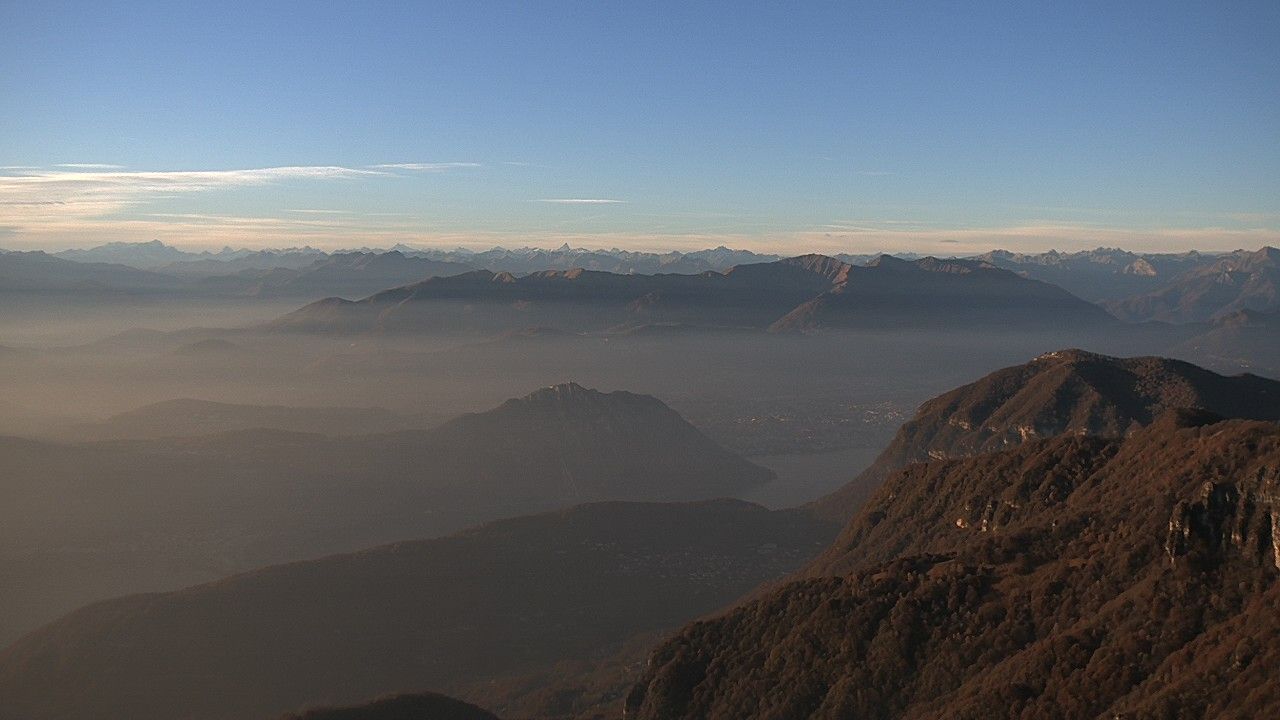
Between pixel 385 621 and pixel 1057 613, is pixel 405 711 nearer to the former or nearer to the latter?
pixel 385 621

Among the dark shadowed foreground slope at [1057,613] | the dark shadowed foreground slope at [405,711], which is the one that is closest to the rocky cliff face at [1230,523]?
the dark shadowed foreground slope at [1057,613]

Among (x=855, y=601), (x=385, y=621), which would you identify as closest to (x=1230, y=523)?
(x=855, y=601)

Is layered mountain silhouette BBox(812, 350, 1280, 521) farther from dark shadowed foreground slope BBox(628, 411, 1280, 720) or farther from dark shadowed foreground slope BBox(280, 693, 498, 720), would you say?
dark shadowed foreground slope BBox(280, 693, 498, 720)

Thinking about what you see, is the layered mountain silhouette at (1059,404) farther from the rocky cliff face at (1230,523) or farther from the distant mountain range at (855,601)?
the rocky cliff face at (1230,523)

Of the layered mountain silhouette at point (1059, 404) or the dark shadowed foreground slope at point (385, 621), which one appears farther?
the layered mountain silhouette at point (1059, 404)

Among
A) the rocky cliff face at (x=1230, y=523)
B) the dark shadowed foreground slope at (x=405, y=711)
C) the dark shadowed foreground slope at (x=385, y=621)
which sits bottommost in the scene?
the dark shadowed foreground slope at (x=385, y=621)

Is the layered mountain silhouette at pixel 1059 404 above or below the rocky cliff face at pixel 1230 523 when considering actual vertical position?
below

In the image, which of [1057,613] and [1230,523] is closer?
[1230,523]
